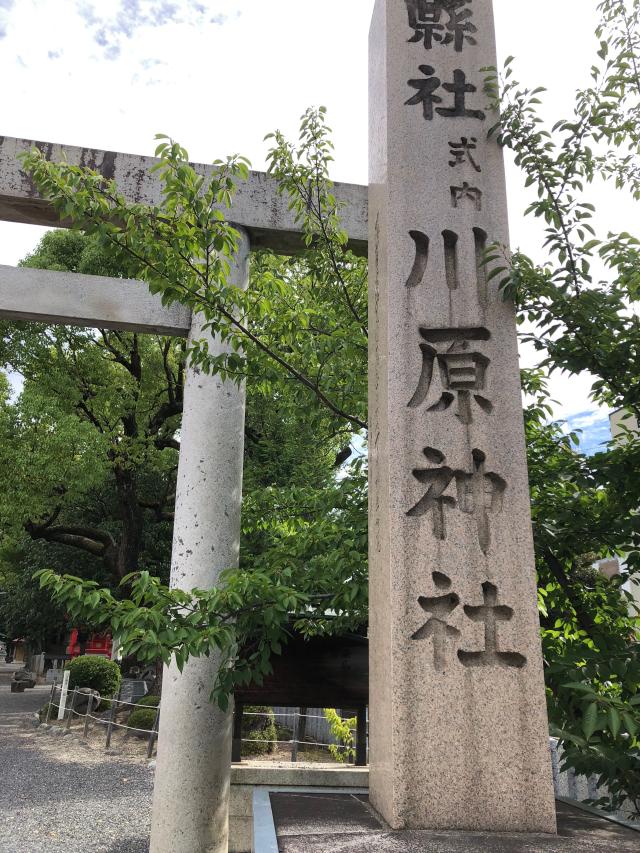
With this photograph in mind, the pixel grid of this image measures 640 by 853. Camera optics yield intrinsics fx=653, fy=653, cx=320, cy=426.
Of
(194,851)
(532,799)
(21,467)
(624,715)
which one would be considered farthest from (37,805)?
(624,715)

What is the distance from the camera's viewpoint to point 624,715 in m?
2.38

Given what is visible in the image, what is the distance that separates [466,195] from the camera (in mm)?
3621

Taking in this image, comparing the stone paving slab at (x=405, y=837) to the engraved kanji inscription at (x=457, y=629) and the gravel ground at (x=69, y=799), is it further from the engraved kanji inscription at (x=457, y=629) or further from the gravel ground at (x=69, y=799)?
the gravel ground at (x=69, y=799)

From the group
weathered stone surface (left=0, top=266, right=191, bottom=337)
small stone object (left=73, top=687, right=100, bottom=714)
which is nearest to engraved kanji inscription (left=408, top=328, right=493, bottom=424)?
weathered stone surface (left=0, top=266, right=191, bottom=337)

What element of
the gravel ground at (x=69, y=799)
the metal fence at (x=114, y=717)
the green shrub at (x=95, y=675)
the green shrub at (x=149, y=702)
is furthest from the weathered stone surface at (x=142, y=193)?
the green shrub at (x=95, y=675)

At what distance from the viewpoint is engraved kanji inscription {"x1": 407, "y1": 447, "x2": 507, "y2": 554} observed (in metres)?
3.05

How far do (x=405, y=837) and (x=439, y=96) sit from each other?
374 cm

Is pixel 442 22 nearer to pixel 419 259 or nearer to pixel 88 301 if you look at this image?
pixel 419 259

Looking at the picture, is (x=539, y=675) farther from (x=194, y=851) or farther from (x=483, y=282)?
(x=194, y=851)

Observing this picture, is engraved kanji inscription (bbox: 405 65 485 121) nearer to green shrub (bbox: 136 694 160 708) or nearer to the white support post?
the white support post

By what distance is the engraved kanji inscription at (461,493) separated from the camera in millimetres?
3051

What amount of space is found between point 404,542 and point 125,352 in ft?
41.3

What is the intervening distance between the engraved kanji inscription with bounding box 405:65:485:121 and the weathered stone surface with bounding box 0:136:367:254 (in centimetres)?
139

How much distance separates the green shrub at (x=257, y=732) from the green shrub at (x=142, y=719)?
188 centimetres
